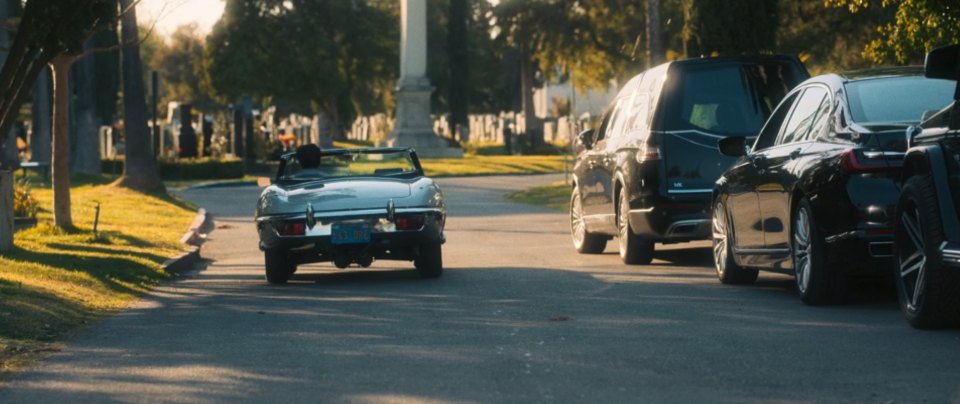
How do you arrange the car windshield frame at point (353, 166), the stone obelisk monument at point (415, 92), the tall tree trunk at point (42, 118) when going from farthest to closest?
1. the stone obelisk monument at point (415, 92)
2. the tall tree trunk at point (42, 118)
3. the car windshield frame at point (353, 166)

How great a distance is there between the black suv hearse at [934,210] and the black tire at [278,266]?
6398 mm

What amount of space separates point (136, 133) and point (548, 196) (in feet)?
26.4

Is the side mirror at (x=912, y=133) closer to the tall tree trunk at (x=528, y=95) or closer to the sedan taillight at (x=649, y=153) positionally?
the sedan taillight at (x=649, y=153)

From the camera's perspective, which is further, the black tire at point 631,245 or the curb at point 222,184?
the curb at point 222,184

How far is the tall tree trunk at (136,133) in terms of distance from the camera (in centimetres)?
3428

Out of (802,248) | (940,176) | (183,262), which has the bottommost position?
(183,262)

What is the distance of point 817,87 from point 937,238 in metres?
2.98

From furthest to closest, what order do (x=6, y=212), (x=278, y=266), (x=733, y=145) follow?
(x=6, y=212)
(x=278, y=266)
(x=733, y=145)

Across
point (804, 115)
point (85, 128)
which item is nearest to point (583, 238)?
point (804, 115)

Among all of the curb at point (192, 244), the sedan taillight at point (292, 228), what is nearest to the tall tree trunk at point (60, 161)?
the curb at point (192, 244)

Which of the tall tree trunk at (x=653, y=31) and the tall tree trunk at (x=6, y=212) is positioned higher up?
the tall tree trunk at (x=653, y=31)

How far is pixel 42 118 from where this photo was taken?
47.2 meters

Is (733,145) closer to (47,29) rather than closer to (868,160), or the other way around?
(868,160)

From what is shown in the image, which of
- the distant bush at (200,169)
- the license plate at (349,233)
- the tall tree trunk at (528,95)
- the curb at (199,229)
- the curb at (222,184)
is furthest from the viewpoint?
the tall tree trunk at (528,95)
